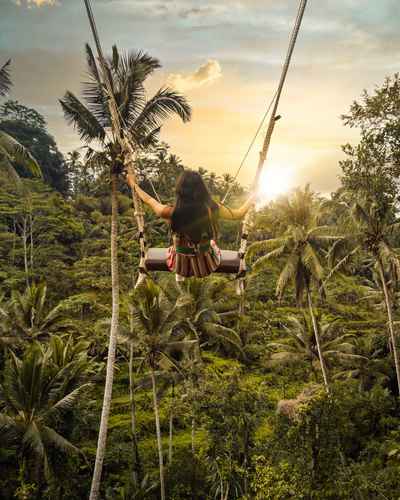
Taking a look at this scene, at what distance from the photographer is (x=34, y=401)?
1179 cm

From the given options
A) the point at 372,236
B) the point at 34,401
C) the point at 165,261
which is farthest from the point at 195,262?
the point at 372,236

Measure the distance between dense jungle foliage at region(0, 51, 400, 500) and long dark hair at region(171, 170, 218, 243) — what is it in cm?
352

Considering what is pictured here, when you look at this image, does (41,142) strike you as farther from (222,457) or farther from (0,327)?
(222,457)

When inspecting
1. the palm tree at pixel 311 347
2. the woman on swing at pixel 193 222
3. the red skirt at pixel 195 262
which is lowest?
the palm tree at pixel 311 347

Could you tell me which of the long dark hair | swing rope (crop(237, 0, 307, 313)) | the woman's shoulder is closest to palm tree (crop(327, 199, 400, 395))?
swing rope (crop(237, 0, 307, 313))

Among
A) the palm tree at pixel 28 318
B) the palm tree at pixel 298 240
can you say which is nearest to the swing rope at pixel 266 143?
the palm tree at pixel 298 240

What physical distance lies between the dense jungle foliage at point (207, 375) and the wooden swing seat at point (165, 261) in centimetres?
262

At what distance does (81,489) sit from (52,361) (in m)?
6.47

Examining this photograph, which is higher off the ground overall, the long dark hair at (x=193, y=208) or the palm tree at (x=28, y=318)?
the long dark hair at (x=193, y=208)

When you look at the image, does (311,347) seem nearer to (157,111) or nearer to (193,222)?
(157,111)

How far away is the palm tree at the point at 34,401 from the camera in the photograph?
11.3 metres

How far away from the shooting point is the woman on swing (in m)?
2.96

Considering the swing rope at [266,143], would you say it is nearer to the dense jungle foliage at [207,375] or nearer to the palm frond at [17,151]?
the dense jungle foliage at [207,375]

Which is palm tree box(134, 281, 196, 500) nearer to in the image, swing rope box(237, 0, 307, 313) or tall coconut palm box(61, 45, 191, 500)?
tall coconut palm box(61, 45, 191, 500)
